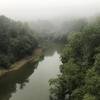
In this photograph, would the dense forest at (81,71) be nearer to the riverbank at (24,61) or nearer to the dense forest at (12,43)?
the riverbank at (24,61)

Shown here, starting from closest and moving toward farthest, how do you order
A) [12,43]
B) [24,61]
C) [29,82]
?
[29,82] < [12,43] < [24,61]

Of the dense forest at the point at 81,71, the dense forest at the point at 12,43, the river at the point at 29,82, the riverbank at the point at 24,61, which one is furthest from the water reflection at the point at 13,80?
the dense forest at the point at 81,71

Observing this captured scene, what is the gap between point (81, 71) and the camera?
84.8 feet

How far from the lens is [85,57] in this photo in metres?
28.5

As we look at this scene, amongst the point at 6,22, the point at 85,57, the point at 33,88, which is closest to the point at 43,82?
the point at 33,88

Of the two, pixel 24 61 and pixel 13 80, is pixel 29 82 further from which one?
pixel 24 61

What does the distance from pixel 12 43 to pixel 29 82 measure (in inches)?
452

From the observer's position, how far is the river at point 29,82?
30.9 metres

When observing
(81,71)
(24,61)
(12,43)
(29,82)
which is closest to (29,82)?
(29,82)

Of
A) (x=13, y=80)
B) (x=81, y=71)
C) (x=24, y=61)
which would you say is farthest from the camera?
(x=24, y=61)

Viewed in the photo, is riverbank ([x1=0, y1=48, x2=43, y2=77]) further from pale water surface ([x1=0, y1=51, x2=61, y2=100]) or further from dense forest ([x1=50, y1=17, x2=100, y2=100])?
dense forest ([x1=50, y1=17, x2=100, y2=100])

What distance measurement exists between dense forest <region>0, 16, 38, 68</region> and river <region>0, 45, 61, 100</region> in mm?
2684

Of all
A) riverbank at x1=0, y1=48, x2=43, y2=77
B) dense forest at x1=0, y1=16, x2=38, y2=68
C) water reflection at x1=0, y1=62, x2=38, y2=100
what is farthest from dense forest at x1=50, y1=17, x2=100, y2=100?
dense forest at x1=0, y1=16, x2=38, y2=68

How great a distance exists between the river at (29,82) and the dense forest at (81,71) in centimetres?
340
